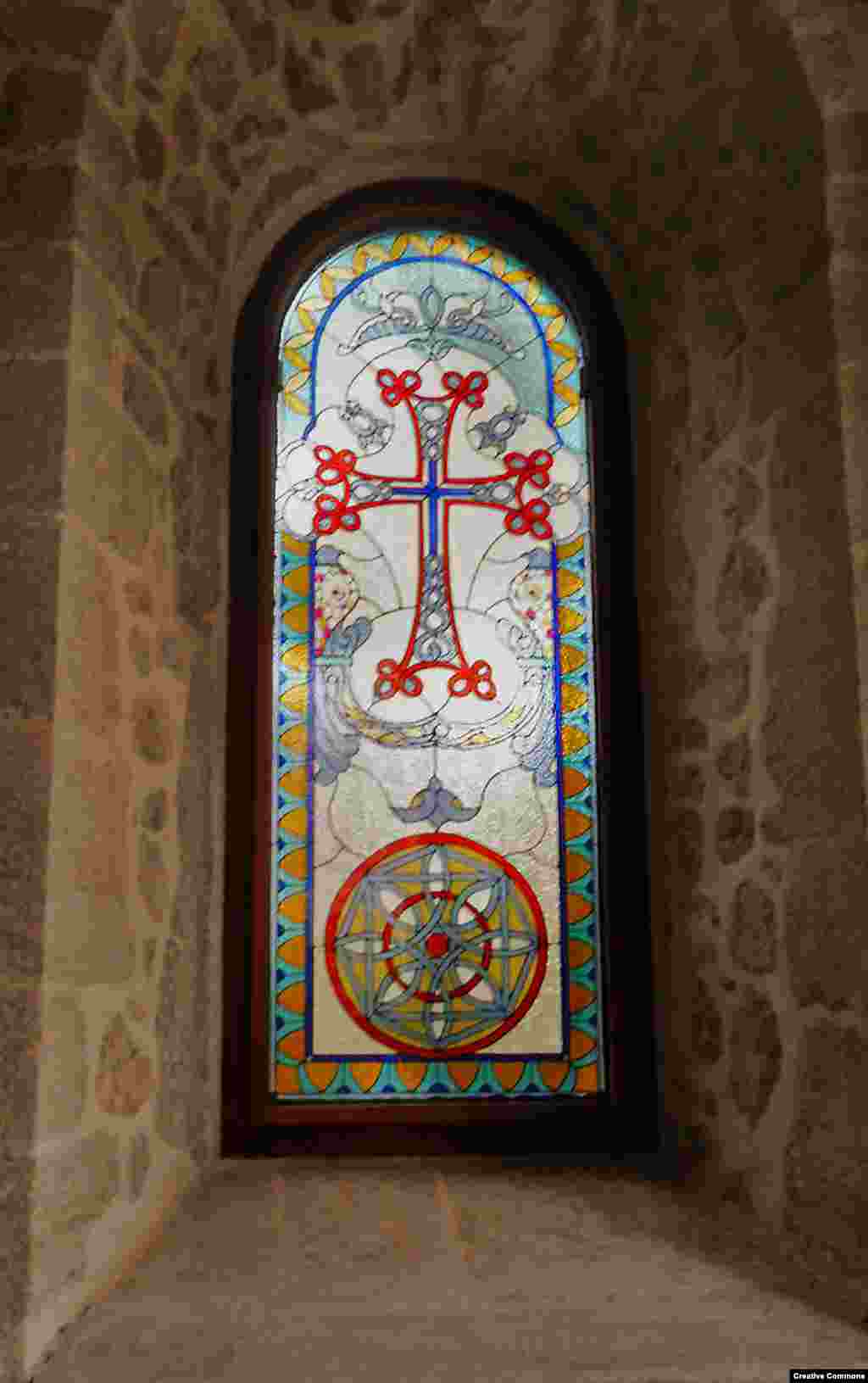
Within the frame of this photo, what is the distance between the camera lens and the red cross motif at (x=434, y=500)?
2164mm

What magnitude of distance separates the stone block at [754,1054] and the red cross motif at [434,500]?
714 mm

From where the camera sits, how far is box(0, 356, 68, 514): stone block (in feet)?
4.90

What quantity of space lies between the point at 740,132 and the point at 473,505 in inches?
30.5

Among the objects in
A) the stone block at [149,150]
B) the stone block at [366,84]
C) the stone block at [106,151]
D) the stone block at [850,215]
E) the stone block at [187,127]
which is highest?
the stone block at [366,84]

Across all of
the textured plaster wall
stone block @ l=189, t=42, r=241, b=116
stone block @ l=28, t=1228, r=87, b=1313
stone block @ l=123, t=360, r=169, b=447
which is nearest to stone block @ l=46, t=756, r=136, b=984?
the textured plaster wall

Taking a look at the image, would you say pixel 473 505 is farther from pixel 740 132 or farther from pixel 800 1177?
pixel 800 1177

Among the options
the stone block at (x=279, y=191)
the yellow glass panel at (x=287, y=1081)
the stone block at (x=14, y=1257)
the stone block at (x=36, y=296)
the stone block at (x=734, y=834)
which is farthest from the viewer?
the stone block at (x=279, y=191)

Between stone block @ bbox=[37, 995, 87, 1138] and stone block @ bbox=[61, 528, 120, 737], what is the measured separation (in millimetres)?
367

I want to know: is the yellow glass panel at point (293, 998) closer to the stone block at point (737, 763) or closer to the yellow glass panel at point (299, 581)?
the yellow glass panel at point (299, 581)

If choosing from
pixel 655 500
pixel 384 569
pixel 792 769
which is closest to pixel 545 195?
pixel 655 500

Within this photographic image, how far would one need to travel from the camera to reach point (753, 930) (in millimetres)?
1783

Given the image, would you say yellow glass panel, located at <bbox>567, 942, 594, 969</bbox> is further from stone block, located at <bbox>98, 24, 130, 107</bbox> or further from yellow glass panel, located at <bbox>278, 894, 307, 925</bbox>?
stone block, located at <bbox>98, 24, 130, 107</bbox>

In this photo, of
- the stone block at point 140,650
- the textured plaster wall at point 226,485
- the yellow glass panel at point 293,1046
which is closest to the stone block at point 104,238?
the textured plaster wall at point 226,485

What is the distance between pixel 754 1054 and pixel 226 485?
1338 mm
